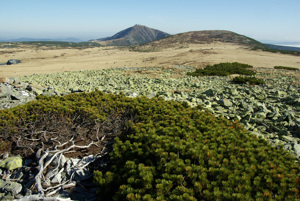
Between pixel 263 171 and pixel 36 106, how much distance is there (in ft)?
20.9

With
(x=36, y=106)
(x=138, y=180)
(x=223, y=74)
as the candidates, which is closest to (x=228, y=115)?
(x=138, y=180)

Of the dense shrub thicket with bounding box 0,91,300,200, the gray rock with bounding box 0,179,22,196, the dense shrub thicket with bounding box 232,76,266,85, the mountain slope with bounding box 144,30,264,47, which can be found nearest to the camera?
the dense shrub thicket with bounding box 0,91,300,200

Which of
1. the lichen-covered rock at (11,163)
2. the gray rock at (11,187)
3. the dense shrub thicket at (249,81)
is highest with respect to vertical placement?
the dense shrub thicket at (249,81)

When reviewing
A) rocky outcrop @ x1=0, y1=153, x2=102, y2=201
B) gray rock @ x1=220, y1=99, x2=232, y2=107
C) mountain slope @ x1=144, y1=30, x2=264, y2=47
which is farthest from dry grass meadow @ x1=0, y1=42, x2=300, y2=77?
mountain slope @ x1=144, y1=30, x2=264, y2=47

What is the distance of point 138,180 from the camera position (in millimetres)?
2898

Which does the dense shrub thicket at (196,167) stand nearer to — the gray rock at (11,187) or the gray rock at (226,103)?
the gray rock at (11,187)

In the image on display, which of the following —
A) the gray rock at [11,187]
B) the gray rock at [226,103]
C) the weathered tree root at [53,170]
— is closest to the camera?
the weathered tree root at [53,170]

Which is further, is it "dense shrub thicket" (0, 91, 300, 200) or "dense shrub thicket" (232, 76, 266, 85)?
"dense shrub thicket" (232, 76, 266, 85)

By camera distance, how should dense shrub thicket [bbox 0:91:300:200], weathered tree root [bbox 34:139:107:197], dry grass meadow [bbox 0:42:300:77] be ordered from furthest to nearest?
dry grass meadow [bbox 0:42:300:77] < weathered tree root [bbox 34:139:107:197] < dense shrub thicket [bbox 0:91:300:200]

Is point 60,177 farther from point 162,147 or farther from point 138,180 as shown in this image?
point 162,147

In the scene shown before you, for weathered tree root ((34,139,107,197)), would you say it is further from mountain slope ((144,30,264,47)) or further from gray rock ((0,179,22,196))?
mountain slope ((144,30,264,47))

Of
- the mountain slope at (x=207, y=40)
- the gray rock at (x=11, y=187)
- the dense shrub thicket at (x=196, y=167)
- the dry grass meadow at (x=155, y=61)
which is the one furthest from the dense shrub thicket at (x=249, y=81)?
the mountain slope at (x=207, y=40)

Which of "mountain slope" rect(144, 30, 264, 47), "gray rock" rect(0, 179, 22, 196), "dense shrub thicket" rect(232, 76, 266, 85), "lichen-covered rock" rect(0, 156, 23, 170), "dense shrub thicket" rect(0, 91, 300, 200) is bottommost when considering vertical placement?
"gray rock" rect(0, 179, 22, 196)

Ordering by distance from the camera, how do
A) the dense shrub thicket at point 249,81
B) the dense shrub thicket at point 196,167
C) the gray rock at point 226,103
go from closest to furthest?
1. the dense shrub thicket at point 196,167
2. the gray rock at point 226,103
3. the dense shrub thicket at point 249,81
